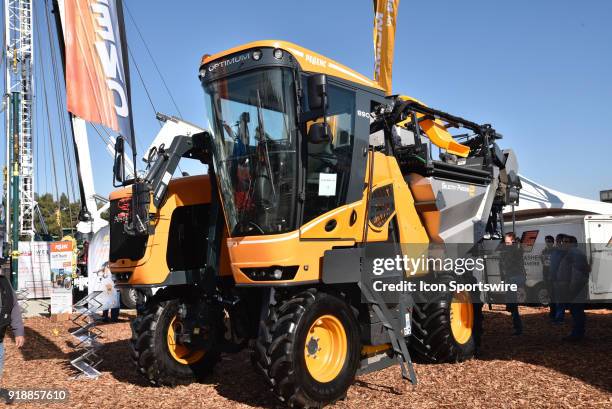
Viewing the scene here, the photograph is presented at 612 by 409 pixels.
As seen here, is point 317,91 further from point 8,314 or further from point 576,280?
point 576,280

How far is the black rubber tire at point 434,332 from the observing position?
730 cm

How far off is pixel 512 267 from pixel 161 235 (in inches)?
239

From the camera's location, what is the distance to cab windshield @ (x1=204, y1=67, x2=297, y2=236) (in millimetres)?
5621

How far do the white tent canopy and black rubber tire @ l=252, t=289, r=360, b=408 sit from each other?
13.1 meters

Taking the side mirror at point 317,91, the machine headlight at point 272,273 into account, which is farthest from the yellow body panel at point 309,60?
the machine headlight at point 272,273

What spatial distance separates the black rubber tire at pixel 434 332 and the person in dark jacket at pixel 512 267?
6.53ft

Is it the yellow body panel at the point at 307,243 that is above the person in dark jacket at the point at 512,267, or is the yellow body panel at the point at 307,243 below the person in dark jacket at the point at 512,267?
above

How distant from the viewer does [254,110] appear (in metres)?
5.72

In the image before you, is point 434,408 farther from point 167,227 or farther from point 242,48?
point 242,48

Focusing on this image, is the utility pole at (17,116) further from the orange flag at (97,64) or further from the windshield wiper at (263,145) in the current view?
the windshield wiper at (263,145)

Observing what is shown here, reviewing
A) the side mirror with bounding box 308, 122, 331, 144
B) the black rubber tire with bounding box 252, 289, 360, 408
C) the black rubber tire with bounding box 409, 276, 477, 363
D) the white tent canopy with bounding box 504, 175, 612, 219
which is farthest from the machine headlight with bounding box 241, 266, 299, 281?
the white tent canopy with bounding box 504, 175, 612, 219

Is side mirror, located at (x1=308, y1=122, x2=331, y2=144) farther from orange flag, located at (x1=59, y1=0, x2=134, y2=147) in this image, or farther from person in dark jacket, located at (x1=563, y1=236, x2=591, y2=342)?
person in dark jacket, located at (x1=563, y1=236, x2=591, y2=342)

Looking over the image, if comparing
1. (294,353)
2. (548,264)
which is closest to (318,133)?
(294,353)

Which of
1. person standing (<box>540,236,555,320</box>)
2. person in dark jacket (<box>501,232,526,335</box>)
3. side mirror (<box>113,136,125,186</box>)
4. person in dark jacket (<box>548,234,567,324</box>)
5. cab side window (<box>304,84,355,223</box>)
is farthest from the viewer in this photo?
person standing (<box>540,236,555,320</box>)
